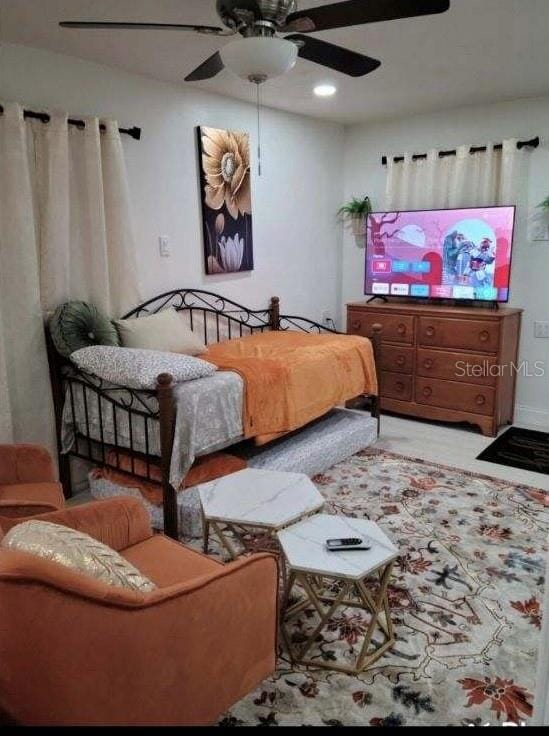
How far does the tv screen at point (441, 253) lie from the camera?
4020 mm

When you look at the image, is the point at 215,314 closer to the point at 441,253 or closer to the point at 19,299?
the point at 19,299

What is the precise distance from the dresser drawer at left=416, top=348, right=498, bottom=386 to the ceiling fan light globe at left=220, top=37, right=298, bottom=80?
2745 millimetres

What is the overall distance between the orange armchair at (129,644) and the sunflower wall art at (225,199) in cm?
273

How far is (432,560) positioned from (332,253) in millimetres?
3312

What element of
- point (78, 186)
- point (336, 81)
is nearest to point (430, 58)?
point (336, 81)

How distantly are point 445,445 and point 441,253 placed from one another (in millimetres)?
1500

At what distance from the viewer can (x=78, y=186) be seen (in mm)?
3059

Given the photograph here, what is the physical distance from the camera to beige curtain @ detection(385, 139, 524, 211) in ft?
13.2

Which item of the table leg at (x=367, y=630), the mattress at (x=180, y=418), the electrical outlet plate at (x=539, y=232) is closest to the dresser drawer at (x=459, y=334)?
the electrical outlet plate at (x=539, y=232)

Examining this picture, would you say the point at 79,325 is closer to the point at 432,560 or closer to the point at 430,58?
the point at 432,560

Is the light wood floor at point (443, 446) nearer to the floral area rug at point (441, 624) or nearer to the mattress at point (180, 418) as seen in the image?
the floral area rug at point (441, 624)

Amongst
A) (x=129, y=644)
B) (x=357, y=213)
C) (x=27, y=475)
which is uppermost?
(x=357, y=213)

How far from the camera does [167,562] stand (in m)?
1.73
